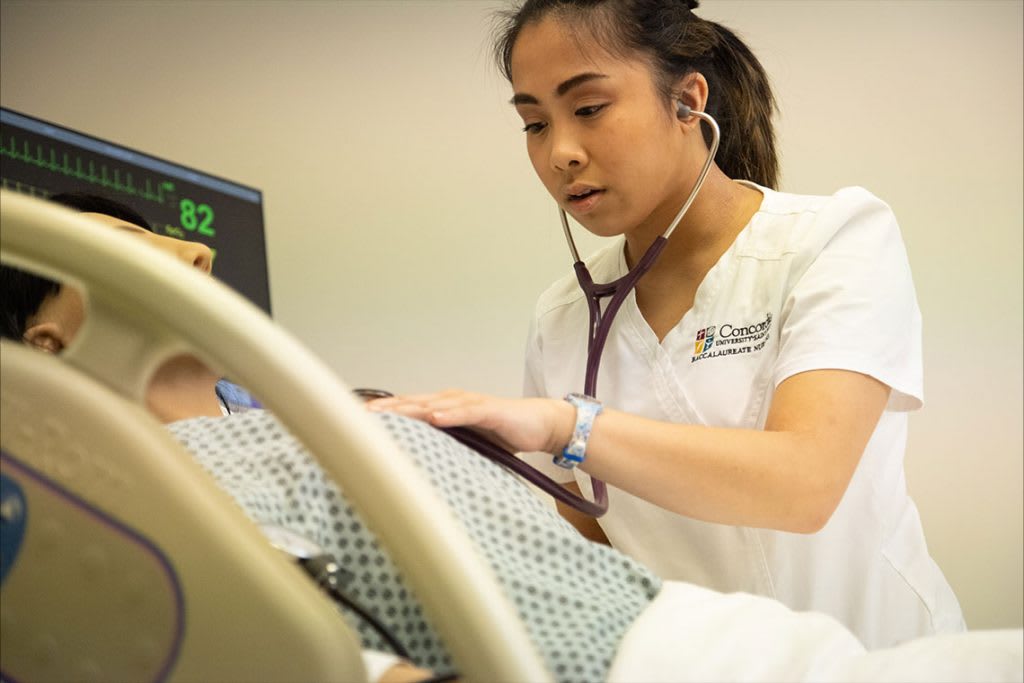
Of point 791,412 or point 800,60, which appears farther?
point 800,60

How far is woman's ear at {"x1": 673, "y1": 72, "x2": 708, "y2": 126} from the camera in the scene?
4.78ft

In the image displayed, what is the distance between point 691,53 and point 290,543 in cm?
96

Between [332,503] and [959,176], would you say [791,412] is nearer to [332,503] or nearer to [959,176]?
[332,503]

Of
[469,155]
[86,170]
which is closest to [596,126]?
[86,170]

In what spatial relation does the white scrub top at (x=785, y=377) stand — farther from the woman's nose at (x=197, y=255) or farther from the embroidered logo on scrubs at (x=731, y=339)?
the woman's nose at (x=197, y=255)

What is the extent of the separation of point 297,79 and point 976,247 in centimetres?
185

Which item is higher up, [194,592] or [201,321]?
[201,321]

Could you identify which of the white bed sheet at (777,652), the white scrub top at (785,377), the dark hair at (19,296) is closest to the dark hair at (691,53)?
the white scrub top at (785,377)

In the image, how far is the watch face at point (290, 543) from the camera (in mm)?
757

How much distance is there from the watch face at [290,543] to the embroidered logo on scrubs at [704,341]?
761 millimetres

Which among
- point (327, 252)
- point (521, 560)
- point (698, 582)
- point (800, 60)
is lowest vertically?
point (698, 582)

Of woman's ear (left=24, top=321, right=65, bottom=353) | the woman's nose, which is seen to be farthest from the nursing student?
woman's ear (left=24, top=321, right=65, bottom=353)

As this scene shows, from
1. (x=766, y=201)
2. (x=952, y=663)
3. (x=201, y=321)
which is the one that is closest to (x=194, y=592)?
(x=201, y=321)

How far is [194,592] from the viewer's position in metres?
0.69
